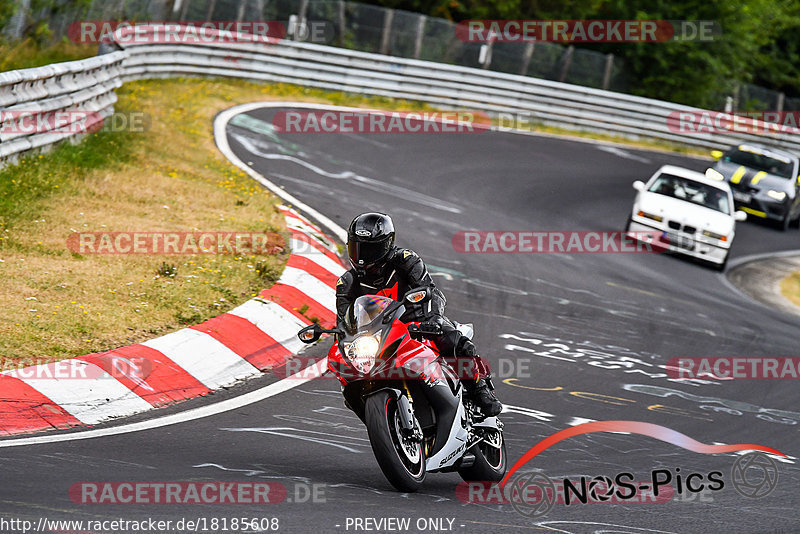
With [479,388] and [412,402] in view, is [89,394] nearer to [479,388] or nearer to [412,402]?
[412,402]

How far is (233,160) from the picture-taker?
1741 cm

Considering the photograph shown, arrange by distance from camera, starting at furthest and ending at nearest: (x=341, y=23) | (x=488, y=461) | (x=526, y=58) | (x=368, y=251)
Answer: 1. (x=526, y=58)
2. (x=341, y=23)
3. (x=488, y=461)
4. (x=368, y=251)

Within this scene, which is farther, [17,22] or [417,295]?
[17,22]

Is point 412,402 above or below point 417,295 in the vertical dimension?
below

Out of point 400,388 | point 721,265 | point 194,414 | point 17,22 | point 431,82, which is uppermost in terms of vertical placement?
point 431,82

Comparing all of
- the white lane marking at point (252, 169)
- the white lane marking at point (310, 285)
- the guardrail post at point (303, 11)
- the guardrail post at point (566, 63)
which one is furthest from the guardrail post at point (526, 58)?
the white lane marking at point (310, 285)

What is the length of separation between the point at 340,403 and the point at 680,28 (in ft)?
103

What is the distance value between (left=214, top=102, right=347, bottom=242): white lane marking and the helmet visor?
23.8 ft

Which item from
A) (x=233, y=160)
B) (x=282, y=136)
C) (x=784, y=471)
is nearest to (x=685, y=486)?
(x=784, y=471)

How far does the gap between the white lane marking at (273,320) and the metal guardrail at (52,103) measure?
4417 millimetres

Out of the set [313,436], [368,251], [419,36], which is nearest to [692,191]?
[313,436]

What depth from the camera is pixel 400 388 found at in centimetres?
612

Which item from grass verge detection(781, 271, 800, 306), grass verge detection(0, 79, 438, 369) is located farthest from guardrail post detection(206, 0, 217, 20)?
grass verge detection(781, 271, 800, 306)

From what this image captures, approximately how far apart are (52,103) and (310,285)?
5176 mm
